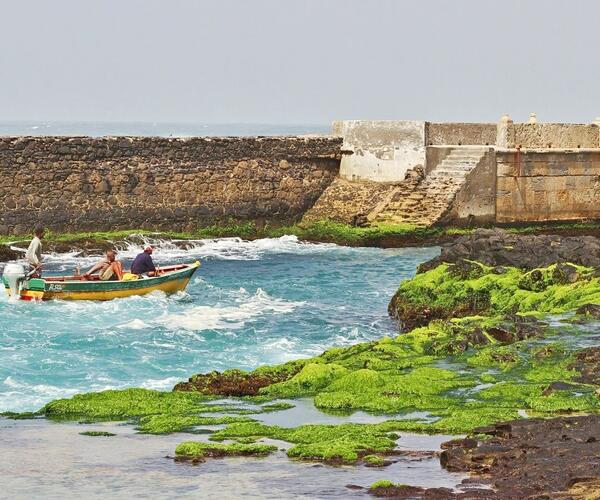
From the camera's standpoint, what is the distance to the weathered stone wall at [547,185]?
3112 cm

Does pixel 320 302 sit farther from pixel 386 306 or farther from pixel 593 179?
pixel 593 179

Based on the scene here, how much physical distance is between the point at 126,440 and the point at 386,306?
36.0 ft

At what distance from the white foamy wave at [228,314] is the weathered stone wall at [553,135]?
10.8m

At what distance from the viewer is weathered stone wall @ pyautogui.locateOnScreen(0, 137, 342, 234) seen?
29.1 m

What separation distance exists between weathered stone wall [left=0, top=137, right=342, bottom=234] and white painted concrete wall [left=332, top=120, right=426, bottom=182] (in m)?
0.45

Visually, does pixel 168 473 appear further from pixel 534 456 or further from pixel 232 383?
pixel 232 383

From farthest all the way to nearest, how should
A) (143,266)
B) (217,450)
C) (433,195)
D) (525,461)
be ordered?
1. (433,195)
2. (143,266)
3. (217,450)
4. (525,461)

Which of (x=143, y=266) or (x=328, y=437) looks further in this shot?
(x=143, y=266)

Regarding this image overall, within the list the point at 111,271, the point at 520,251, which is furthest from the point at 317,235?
the point at 520,251

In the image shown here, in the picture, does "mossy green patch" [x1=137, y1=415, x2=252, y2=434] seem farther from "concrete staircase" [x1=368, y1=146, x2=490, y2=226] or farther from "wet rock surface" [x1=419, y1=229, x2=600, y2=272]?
"concrete staircase" [x1=368, y1=146, x2=490, y2=226]

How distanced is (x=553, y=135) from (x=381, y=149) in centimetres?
424

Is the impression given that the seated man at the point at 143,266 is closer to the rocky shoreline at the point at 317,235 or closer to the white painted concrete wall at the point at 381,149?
the rocky shoreline at the point at 317,235

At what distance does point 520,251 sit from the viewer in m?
21.0

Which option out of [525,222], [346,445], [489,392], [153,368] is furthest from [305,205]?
[346,445]
